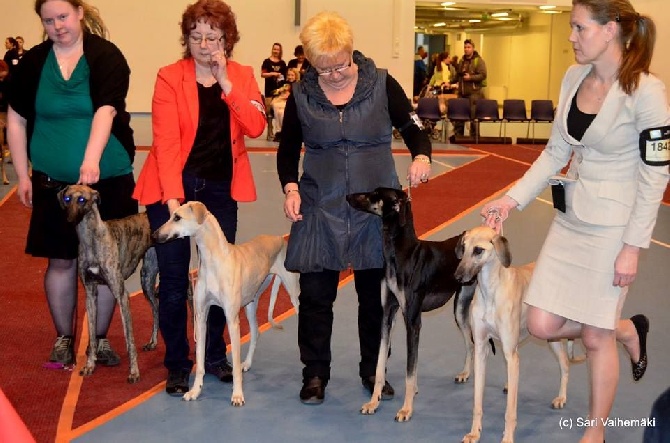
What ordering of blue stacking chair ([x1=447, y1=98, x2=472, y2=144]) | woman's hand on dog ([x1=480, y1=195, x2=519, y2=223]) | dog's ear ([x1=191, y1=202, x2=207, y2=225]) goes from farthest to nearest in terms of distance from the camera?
blue stacking chair ([x1=447, y1=98, x2=472, y2=144])
dog's ear ([x1=191, y1=202, x2=207, y2=225])
woman's hand on dog ([x1=480, y1=195, x2=519, y2=223])

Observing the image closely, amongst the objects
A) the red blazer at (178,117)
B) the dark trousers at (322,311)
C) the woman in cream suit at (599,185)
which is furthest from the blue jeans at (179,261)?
the woman in cream suit at (599,185)

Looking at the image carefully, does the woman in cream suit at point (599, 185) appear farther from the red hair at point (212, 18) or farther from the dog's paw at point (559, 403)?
the red hair at point (212, 18)

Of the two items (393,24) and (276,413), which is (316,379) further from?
(393,24)

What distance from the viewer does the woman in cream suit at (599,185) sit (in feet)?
11.1

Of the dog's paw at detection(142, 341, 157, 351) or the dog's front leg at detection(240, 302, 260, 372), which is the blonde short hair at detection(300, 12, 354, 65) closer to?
the dog's front leg at detection(240, 302, 260, 372)

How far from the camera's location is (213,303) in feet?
15.1

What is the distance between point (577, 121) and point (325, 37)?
1.15 metres

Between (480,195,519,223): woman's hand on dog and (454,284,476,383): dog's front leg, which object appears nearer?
(480,195,519,223): woman's hand on dog

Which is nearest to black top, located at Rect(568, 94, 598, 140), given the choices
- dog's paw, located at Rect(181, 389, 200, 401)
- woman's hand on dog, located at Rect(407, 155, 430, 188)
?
woman's hand on dog, located at Rect(407, 155, 430, 188)

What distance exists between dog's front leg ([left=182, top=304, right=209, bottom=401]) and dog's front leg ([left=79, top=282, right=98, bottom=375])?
0.65 metres

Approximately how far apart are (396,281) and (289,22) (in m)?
19.8

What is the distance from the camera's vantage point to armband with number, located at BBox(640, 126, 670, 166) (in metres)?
3.32

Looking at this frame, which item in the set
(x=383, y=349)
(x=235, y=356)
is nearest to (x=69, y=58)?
(x=235, y=356)

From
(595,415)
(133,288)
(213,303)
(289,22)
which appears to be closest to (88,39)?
(213,303)
